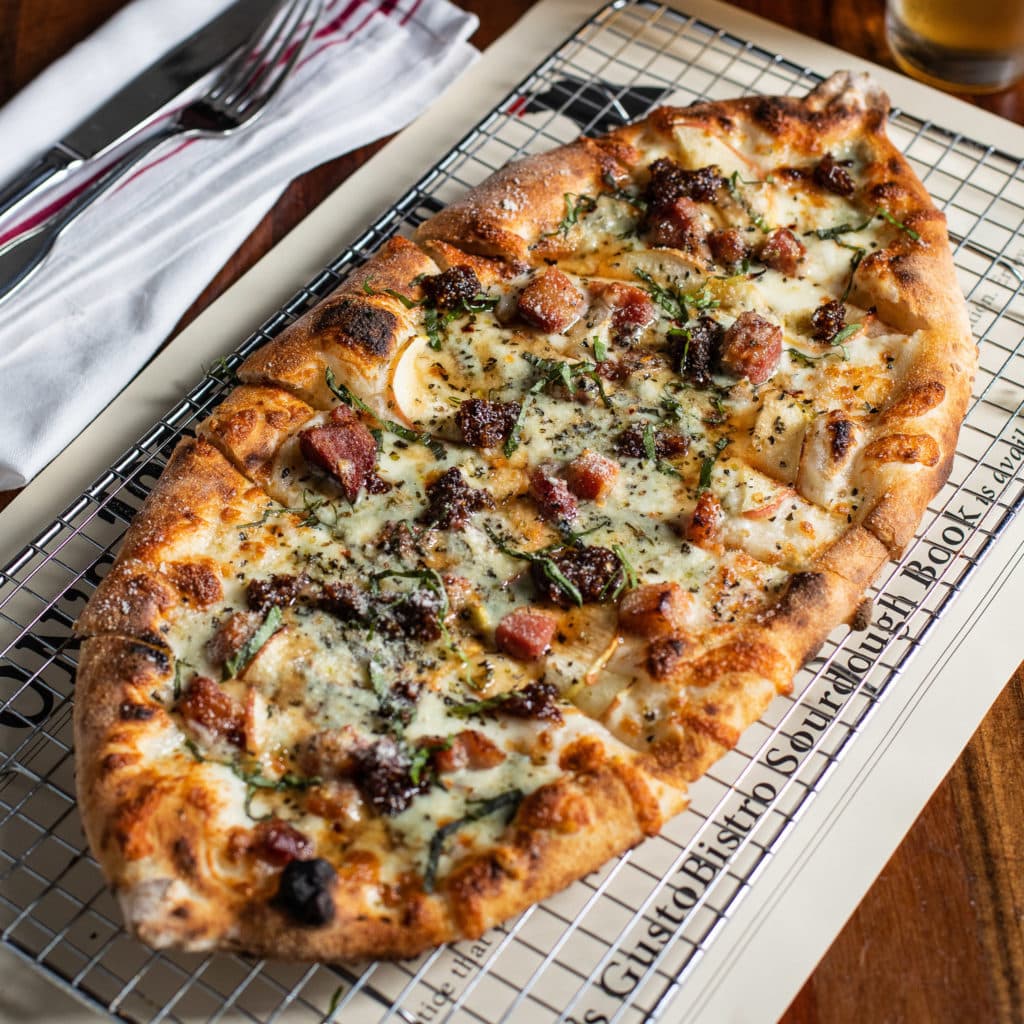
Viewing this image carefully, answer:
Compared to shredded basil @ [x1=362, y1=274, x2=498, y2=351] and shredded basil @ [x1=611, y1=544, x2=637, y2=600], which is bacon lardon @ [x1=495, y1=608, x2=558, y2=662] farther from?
shredded basil @ [x1=362, y1=274, x2=498, y2=351]

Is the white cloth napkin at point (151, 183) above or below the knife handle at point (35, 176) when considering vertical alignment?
below

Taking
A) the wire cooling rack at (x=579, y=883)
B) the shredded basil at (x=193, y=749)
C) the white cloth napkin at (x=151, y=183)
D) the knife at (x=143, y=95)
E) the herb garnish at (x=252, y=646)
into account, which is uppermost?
the knife at (x=143, y=95)

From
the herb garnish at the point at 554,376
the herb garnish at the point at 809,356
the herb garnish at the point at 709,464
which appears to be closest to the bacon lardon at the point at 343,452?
the herb garnish at the point at 554,376

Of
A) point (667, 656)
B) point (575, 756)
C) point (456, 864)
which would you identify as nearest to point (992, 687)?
point (667, 656)

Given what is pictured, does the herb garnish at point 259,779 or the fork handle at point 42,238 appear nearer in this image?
the herb garnish at point 259,779

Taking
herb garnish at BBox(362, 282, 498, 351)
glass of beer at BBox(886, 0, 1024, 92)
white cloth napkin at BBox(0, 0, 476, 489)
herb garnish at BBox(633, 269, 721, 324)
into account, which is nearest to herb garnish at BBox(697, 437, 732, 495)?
herb garnish at BBox(633, 269, 721, 324)

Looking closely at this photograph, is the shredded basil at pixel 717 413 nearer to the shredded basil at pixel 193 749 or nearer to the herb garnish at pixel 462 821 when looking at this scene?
the herb garnish at pixel 462 821

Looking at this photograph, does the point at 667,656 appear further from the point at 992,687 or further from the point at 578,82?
the point at 578,82

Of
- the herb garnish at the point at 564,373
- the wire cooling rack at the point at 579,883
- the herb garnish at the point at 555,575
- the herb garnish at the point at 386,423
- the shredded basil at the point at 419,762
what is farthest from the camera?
the herb garnish at the point at 564,373
